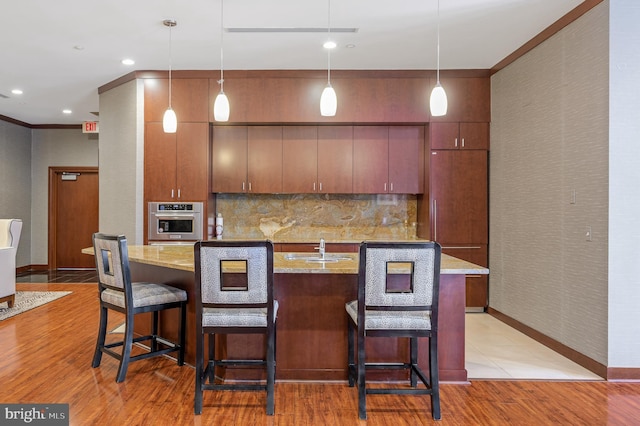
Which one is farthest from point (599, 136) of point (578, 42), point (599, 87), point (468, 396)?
point (468, 396)

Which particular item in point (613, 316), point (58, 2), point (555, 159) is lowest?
point (613, 316)

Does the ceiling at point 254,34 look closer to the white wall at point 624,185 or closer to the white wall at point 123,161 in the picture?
the white wall at point 123,161

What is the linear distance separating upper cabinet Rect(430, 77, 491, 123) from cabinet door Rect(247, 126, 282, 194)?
1902 millimetres

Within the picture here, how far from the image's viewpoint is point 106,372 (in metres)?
2.99

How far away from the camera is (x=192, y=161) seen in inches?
195

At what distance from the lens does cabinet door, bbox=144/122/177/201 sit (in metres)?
4.94

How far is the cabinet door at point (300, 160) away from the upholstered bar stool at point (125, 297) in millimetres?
2319

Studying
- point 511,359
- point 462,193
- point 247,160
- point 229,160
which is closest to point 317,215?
point 247,160

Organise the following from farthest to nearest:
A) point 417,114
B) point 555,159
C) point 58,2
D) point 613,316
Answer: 1. point 417,114
2. point 555,159
3. point 58,2
4. point 613,316

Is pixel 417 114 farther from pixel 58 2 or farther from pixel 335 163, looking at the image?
pixel 58 2

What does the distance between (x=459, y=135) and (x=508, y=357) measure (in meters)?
2.60

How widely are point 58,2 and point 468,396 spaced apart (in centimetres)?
421

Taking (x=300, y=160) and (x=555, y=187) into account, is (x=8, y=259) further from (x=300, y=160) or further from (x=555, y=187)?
(x=555, y=187)

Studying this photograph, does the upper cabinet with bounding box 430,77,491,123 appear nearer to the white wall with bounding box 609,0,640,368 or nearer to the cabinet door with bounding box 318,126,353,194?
the cabinet door with bounding box 318,126,353,194
